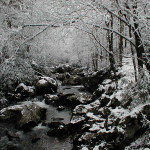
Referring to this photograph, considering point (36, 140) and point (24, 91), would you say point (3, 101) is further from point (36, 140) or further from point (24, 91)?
point (36, 140)

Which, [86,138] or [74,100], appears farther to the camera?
[74,100]

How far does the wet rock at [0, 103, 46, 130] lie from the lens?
10266mm

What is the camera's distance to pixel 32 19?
542 centimetres

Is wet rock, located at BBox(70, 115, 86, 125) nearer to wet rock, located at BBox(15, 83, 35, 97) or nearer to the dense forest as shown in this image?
the dense forest

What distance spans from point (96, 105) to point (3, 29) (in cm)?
769

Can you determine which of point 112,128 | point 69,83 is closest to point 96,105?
point 112,128

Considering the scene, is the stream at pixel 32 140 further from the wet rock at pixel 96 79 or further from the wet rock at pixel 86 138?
the wet rock at pixel 96 79

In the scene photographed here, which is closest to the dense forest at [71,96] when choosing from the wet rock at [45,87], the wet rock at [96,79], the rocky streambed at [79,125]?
the rocky streambed at [79,125]

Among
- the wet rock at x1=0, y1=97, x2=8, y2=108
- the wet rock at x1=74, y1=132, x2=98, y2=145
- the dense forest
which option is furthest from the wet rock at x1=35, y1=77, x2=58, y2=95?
the wet rock at x1=74, y1=132, x2=98, y2=145

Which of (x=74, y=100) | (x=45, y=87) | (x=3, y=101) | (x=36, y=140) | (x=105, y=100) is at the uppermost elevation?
(x=105, y=100)

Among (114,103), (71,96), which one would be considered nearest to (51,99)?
(71,96)

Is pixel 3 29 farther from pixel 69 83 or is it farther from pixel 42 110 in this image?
pixel 69 83

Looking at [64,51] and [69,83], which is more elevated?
[64,51]

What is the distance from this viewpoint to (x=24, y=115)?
10547mm
